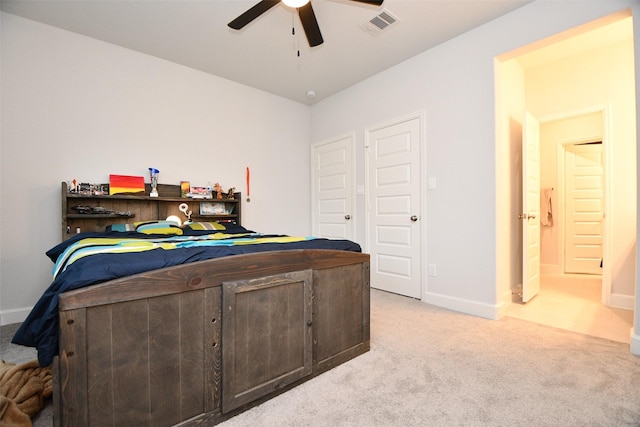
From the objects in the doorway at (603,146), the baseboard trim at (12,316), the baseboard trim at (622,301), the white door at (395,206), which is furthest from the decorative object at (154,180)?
the baseboard trim at (622,301)

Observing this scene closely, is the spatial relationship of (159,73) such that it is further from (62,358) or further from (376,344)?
(376,344)

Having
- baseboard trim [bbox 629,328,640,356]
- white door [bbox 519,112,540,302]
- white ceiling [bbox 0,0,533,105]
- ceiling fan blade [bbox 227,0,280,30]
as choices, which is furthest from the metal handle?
ceiling fan blade [bbox 227,0,280,30]

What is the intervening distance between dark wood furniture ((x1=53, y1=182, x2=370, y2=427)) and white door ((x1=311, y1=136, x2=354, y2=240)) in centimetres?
244

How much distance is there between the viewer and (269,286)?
1.47m

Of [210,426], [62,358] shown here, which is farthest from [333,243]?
[62,358]

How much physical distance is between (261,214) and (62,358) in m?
3.29

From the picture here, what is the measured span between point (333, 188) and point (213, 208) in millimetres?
1746

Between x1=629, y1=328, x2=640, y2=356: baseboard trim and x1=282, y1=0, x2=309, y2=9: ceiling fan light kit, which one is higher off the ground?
x1=282, y1=0, x2=309, y2=9: ceiling fan light kit

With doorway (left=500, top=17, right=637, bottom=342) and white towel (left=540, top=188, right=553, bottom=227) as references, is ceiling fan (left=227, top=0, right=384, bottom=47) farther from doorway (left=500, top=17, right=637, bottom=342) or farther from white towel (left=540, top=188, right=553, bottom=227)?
white towel (left=540, top=188, right=553, bottom=227)

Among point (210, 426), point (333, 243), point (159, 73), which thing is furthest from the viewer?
point (159, 73)

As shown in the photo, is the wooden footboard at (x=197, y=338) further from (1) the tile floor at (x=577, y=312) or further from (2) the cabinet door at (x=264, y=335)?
(1) the tile floor at (x=577, y=312)

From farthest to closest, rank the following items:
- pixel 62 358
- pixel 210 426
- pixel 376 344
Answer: pixel 376 344, pixel 210 426, pixel 62 358

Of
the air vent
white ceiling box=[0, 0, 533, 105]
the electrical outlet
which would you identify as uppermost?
white ceiling box=[0, 0, 533, 105]

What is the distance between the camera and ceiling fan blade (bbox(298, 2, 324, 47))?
2.04 m
